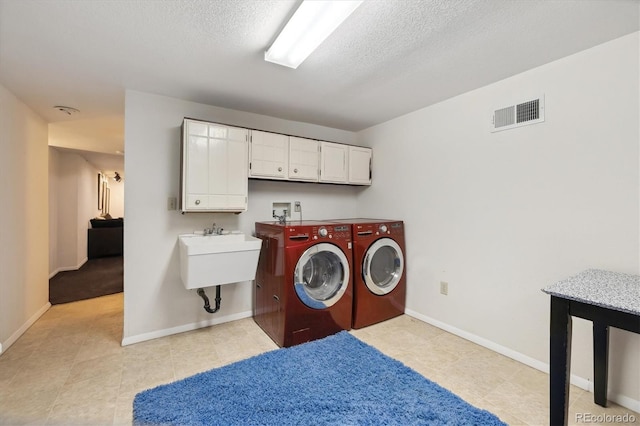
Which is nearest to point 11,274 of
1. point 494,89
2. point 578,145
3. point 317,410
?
point 317,410

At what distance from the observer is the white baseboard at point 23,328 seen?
2277 mm

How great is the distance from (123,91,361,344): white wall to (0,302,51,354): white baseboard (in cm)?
91

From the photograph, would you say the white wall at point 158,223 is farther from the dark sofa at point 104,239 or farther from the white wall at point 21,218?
the dark sofa at point 104,239

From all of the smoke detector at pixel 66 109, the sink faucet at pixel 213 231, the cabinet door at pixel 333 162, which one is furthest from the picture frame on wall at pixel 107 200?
the cabinet door at pixel 333 162

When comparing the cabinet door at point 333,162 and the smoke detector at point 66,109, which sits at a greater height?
the smoke detector at point 66,109

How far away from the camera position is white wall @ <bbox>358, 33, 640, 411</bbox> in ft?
5.49

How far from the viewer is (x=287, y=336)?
7.61 feet

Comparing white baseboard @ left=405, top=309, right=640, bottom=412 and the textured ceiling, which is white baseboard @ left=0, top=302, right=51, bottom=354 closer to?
the textured ceiling

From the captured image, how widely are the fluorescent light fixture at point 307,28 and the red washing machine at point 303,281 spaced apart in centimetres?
126

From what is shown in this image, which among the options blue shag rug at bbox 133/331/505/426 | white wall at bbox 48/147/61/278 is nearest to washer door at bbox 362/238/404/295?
blue shag rug at bbox 133/331/505/426

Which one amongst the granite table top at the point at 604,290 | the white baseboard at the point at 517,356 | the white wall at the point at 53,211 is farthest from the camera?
the white wall at the point at 53,211

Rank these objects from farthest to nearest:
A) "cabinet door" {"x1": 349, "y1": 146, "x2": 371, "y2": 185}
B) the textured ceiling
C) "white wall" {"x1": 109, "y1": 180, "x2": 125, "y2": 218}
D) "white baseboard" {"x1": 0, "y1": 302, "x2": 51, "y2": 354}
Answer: "white wall" {"x1": 109, "y1": 180, "x2": 125, "y2": 218} → "cabinet door" {"x1": 349, "y1": 146, "x2": 371, "y2": 185} → "white baseboard" {"x1": 0, "y1": 302, "x2": 51, "y2": 354} → the textured ceiling

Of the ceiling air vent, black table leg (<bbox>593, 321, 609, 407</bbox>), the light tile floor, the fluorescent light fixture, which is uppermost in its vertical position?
the fluorescent light fixture

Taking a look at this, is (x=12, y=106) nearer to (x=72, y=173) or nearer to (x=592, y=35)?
(x=72, y=173)
